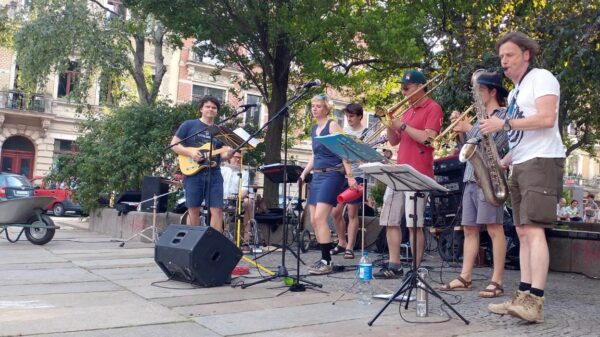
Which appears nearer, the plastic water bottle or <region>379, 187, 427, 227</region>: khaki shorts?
the plastic water bottle

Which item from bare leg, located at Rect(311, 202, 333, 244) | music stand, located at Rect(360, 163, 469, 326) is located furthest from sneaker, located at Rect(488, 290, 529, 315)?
bare leg, located at Rect(311, 202, 333, 244)

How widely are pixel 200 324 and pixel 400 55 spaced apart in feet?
28.5

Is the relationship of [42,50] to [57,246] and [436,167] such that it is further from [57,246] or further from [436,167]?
[436,167]

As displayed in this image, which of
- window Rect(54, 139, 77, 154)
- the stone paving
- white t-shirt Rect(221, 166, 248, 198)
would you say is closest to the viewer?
the stone paving

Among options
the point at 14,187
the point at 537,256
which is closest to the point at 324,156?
the point at 537,256

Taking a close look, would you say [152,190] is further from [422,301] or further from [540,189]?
[540,189]

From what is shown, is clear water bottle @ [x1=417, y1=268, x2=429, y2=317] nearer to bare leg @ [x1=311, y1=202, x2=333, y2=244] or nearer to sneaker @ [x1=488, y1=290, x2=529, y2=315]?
sneaker @ [x1=488, y1=290, x2=529, y2=315]

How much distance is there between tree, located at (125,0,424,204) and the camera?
38.0ft

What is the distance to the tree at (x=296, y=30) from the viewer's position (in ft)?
38.0

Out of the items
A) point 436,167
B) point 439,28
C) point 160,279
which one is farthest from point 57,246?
point 439,28

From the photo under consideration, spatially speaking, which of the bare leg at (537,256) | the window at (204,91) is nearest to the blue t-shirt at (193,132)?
the bare leg at (537,256)

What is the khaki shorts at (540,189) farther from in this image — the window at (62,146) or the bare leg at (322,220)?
the window at (62,146)

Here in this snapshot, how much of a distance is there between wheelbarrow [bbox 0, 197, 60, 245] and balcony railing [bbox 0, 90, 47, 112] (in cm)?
2384

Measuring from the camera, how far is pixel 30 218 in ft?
31.7
